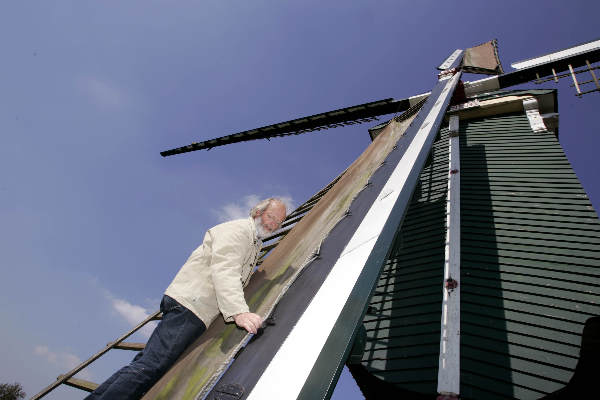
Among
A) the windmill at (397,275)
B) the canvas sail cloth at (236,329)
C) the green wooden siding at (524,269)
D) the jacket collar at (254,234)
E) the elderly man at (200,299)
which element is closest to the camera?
the windmill at (397,275)

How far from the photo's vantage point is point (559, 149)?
7637 millimetres

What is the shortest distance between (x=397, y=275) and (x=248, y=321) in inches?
230

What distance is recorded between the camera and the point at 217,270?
1697 mm

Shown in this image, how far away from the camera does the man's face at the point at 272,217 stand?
214 centimetres

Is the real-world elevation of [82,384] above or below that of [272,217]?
below

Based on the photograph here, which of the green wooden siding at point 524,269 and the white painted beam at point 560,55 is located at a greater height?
the white painted beam at point 560,55

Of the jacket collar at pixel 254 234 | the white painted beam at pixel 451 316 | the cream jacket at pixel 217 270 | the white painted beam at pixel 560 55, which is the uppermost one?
the white painted beam at pixel 560 55

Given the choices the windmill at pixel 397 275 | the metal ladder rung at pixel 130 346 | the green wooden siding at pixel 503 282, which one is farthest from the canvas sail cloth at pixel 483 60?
the metal ladder rung at pixel 130 346

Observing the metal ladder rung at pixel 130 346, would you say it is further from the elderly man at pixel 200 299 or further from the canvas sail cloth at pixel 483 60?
the canvas sail cloth at pixel 483 60

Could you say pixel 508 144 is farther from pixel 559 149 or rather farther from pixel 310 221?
pixel 310 221

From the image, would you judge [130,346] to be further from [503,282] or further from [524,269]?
[524,269]

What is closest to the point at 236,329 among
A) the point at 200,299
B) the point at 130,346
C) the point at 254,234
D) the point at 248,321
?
the point at 248,321

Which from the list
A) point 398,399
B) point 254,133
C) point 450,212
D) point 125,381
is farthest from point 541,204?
point 254,133

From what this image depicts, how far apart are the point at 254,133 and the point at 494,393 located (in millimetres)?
13707
